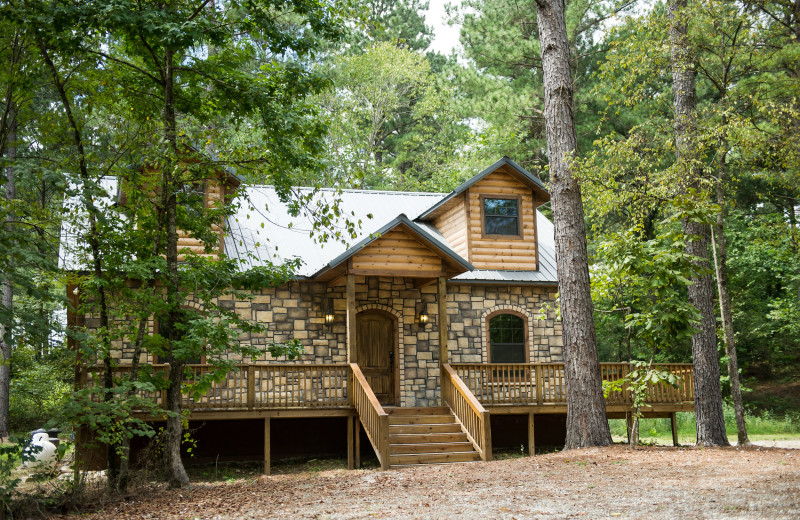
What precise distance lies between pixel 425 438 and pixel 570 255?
12.9ft

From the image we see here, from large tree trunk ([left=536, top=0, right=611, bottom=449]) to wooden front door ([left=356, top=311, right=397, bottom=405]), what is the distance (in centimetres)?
448

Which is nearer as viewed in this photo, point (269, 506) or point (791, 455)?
point (269, 506)

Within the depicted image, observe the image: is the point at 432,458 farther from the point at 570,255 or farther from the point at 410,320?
the point at 570,255

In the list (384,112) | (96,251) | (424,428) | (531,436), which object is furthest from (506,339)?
(384,112)

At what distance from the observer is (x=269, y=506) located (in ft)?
23.7

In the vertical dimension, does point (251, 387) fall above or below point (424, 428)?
above

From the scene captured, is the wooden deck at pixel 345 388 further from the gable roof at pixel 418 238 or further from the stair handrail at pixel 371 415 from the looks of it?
the gable roof at pixel 418 238

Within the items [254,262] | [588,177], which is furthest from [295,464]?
[588,177]

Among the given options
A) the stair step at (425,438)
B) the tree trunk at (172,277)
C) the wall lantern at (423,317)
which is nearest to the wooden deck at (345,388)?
the stair step at (425,438)

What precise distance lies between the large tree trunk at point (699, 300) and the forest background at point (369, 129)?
11.1 inches

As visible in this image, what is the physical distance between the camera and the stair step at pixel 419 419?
41.4 ft

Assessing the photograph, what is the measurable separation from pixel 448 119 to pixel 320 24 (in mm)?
20723

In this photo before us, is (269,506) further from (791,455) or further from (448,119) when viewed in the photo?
(448,119)

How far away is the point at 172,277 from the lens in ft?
28.8
